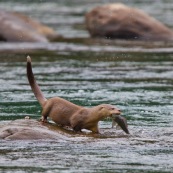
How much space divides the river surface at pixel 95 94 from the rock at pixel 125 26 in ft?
2.21

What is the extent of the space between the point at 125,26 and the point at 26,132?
1750 centimetres

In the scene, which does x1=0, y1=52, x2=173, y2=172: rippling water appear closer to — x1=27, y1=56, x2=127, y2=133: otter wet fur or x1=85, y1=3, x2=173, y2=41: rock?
x1=27, y1=56, x2=127, y2=133: otter wet fur

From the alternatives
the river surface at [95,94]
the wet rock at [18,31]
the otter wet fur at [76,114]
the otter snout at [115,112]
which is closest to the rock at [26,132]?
the river surface at [95,94]

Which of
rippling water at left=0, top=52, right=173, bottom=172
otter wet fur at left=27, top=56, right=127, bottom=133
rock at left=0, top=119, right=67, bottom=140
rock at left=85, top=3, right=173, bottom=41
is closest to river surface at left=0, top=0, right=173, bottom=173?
rippling water at left=0, top=52, right=173, bottom=172

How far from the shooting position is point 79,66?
23.4 metres

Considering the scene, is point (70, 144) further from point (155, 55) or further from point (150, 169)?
point (155, 55)

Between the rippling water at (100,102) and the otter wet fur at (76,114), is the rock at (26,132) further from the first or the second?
the otter wet fur at (76,114)

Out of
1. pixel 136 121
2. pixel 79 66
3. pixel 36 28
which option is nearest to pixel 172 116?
pixel 136 121

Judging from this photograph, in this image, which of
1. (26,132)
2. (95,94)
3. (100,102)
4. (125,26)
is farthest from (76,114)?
(125,26)

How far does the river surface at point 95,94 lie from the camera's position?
11758 millimetres

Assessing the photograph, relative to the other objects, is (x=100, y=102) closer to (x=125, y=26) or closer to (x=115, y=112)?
(x=115, y=112)

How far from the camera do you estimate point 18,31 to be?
94.7 ft

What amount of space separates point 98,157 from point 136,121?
3.50 metres

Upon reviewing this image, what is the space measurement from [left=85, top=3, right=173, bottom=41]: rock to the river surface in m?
0.67
